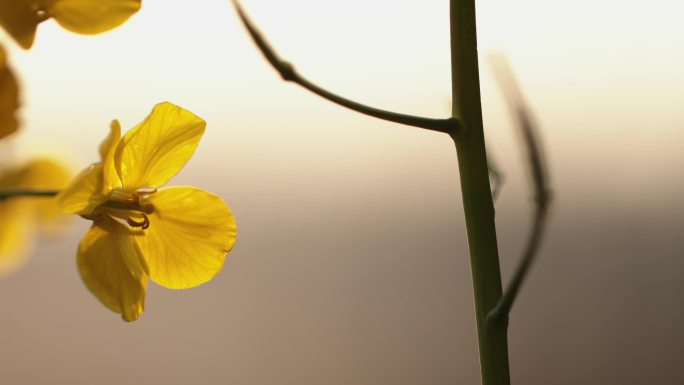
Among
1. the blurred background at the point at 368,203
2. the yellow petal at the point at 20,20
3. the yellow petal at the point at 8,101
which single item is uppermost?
the yellow petal at the point at 20,20

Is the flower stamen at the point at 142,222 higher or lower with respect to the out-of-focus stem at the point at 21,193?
lower

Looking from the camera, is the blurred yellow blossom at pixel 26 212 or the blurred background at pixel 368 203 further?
the blurred background at pixel 368 203

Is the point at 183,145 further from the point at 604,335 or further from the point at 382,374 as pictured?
the point at 604,335

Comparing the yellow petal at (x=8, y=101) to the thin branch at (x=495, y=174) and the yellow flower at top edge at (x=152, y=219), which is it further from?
the thin branch at (x=495, y=174)

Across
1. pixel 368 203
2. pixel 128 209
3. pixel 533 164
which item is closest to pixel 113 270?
pixel 128 209

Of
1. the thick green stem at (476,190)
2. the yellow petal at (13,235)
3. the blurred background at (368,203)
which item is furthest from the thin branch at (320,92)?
the blurred background at (368,203)

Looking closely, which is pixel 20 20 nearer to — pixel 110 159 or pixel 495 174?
pixel 110 159
